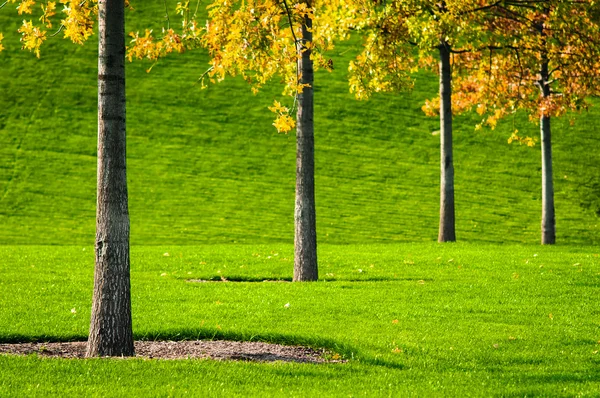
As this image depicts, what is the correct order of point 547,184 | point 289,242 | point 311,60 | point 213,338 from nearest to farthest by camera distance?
point 213,338 < point 311,60 < point 547,184 < point 289,242

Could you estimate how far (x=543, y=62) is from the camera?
1115 inches

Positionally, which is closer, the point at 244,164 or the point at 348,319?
the point at 348,319

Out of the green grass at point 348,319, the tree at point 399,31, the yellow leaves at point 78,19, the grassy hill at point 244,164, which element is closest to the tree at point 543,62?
the tree at point 399,31

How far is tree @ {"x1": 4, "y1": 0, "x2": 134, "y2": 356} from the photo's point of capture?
10273 millimetres

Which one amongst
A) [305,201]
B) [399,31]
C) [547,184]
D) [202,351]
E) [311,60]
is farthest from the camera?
[547,184]

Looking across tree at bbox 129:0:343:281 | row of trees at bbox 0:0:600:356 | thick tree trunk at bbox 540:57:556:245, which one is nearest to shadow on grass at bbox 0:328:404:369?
row of trees at bbox 0:0:600:356

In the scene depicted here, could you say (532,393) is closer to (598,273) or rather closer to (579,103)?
(598,273)

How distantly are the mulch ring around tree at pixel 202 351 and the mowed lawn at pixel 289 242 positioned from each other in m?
0.40

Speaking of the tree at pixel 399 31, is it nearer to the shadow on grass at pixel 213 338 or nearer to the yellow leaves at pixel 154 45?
the yellow leaves at pixel 154 45

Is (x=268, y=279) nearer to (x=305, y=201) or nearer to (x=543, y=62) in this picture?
(x=305, y=201)

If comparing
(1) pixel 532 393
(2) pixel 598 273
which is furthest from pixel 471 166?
(1) pixel 532 393

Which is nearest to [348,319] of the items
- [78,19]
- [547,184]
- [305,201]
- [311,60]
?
[305,201]

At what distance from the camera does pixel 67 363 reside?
32.0 ft

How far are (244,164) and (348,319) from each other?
101ft
